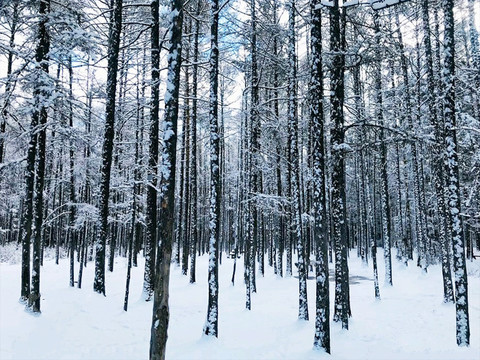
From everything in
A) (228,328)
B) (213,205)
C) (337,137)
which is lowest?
(228,328)

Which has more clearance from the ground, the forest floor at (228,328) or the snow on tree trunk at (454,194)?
the snow on tree trunk at (454,194)

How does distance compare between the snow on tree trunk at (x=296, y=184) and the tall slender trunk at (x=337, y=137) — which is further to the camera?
the snow on tree trunk at (x=296, y=184)

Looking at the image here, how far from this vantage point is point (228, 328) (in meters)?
10.8

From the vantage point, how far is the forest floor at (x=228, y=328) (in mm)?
8102

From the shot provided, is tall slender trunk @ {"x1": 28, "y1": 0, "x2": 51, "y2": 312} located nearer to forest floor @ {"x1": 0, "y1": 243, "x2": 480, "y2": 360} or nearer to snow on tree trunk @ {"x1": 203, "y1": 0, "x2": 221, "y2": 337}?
forest floor @ {"x1": 0, "y1": 243, "x2": 480, "y2": 360}

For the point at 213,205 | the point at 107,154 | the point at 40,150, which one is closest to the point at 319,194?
the point at 213,205

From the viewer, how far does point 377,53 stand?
10.1 metres

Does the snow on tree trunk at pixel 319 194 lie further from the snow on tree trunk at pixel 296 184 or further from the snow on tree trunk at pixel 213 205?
the snow on tree trunk at pixel 296 184

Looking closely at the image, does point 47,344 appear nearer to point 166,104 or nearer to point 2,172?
point 166,104

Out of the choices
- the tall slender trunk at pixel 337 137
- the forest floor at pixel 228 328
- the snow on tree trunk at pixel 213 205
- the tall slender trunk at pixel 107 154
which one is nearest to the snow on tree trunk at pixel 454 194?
the forest floor at pixel 228 328

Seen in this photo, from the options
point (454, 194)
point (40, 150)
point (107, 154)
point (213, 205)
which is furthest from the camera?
point (107, 154)

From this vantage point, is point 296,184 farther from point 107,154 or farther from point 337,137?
point 107,154

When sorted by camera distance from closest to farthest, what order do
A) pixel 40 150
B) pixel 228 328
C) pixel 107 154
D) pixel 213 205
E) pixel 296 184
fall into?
pixel 213 205 → pixel 40 150 → pixel 228 328 → pixel 296 184 → pixel 107 154

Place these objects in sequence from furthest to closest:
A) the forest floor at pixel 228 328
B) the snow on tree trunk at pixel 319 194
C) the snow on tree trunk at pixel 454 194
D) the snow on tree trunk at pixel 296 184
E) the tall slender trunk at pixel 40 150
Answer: the snow on tree trunk at pixel 296 184
the tall slender trunk at pixel 40 150
the snow on tree trunk at pixel 454 194
the snow on tree trunk at pixel 319 194
the forest floor at pixel 228 328
